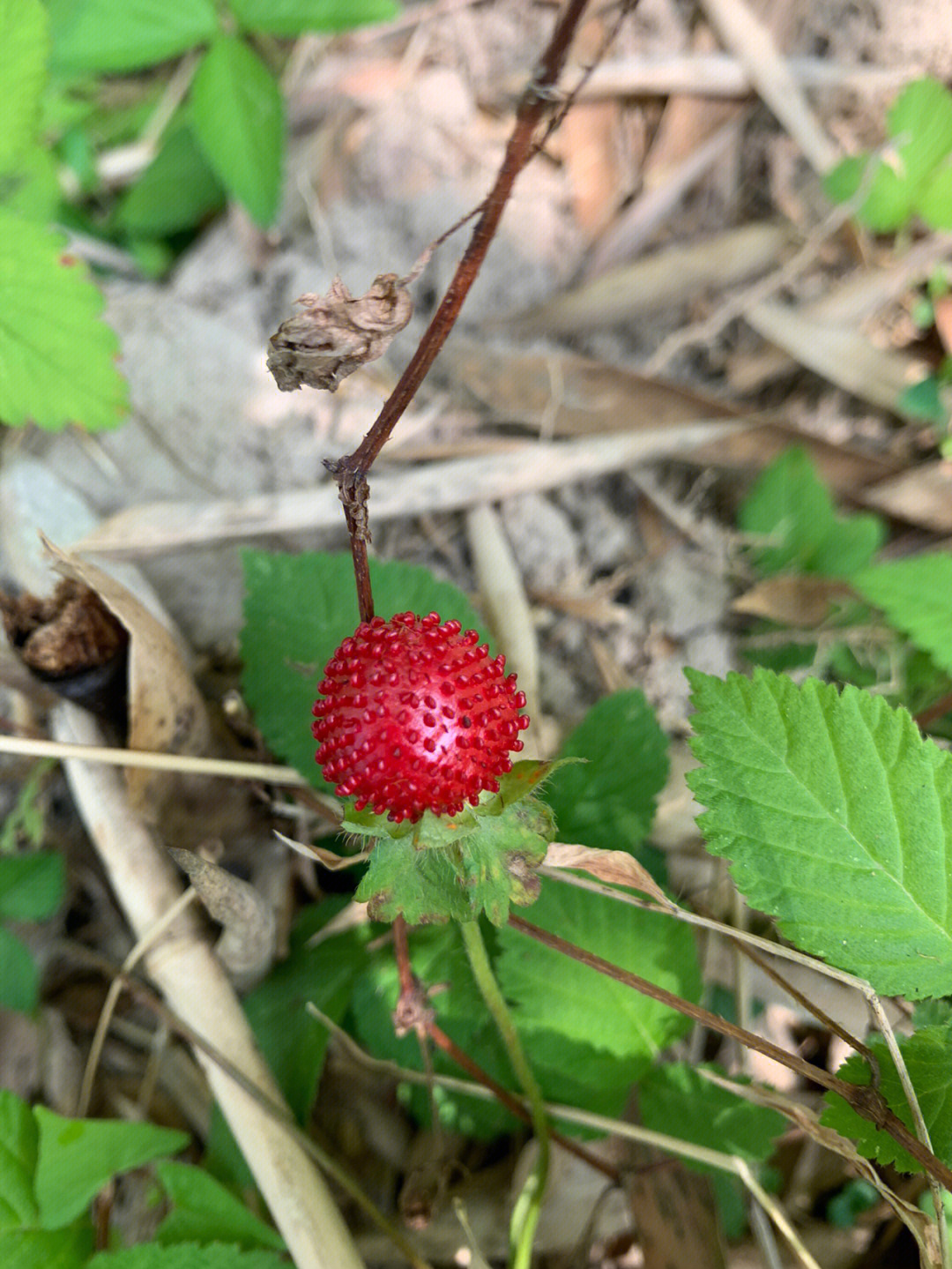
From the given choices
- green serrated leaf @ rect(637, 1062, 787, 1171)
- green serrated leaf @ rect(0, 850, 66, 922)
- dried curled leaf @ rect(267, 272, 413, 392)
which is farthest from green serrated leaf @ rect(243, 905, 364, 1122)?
dried curled leaf @ rect(267, 272, 413, 392)

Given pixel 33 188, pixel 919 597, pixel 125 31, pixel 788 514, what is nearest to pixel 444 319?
pixel 919 597

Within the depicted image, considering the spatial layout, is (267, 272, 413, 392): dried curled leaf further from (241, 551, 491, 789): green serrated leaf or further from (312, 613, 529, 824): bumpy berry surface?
(241, 551, 491, 789): green serrated leaf

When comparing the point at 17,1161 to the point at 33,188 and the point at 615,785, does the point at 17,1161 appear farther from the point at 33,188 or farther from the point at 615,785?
the point at 33,188

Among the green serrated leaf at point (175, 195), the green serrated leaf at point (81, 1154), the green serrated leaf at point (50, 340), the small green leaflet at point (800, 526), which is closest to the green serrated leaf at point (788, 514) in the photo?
the small green leaflet at point (800, 526)

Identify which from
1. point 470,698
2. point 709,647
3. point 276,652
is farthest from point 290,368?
point 709,647

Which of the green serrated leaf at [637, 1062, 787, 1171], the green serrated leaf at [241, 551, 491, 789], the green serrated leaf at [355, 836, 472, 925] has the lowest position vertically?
the green serrated leaf at [637, 1062, 787, 1171]

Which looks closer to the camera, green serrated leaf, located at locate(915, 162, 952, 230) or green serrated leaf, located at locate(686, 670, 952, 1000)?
green serrated leaf, located at locate(686, 670, 952, 1000)

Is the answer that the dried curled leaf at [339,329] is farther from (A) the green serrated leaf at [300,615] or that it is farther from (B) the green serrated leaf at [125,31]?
(B) the green serrated leaf at [125,31]

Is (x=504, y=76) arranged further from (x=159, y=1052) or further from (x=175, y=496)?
(x=159, y=1052)
